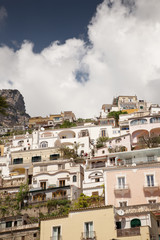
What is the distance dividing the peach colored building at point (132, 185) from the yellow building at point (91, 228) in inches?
308

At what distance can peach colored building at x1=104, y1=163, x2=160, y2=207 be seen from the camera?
109 ft

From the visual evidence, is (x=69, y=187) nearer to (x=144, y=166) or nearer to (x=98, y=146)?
(x=144, y=166)

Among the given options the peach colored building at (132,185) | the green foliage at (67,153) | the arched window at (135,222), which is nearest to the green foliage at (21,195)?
the peach colored building at (132,185)

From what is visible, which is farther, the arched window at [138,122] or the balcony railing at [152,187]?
the arched window at [138,122]

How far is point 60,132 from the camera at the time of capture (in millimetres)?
75375

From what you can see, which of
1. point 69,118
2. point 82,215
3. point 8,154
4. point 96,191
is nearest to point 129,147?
point 96,191

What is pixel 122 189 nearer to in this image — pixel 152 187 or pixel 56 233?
pixel 152 187

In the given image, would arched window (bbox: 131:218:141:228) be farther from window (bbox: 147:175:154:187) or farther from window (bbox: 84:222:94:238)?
window (bbox: 147:175:154:187)

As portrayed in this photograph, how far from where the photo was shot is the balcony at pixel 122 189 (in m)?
33.5

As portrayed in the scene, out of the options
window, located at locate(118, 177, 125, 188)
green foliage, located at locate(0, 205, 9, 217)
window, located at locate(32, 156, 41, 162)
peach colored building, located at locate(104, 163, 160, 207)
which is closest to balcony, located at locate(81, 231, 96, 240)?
peach colored building, located at locate(104, 163, 160, 207)

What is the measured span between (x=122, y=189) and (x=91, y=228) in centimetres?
1028

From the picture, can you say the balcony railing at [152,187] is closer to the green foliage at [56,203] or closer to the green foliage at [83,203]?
the green foliage at [83,203]

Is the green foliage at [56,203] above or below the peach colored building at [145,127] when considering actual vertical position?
below

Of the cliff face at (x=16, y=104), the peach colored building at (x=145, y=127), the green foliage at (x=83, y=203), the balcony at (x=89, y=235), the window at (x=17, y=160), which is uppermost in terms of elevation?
the cliff face at (x=16, y=104)
